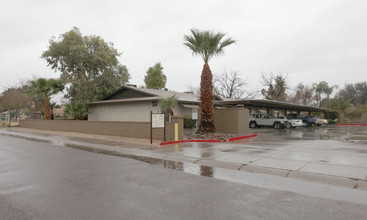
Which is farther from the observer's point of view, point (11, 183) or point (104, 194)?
point (11, 183)

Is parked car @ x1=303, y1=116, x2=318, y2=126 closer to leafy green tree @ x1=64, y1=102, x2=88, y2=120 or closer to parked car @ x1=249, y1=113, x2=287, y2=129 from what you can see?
parked car @ x1=249, y1=113, x2=287, y2=129

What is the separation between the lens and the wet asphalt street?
13.9 feet

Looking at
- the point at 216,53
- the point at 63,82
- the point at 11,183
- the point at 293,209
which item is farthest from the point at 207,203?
the point at 63,82

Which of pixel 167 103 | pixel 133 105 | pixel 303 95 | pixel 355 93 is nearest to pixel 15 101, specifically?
pixel 133 105

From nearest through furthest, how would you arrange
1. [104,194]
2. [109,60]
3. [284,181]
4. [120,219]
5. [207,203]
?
1. [120,219]
2. [207,203]
3. [104,194]
4. [284,181]
5. [109,60]

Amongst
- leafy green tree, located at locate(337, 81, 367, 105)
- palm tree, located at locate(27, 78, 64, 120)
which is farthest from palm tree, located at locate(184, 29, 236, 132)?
leafy green tree, located at locate(337, 81, 367, 105)

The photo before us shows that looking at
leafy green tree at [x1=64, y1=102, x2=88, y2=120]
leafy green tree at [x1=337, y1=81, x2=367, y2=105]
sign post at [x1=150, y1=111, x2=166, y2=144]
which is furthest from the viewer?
leafy green tree at [x1=337, y1=81, x2=367, y2=105]

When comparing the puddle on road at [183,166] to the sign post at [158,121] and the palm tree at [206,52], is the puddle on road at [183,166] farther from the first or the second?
the palm tree at [206,52]

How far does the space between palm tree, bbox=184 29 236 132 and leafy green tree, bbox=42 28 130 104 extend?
52.0ft

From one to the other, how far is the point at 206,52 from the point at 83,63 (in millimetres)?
18067

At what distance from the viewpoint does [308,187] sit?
5.86 meters

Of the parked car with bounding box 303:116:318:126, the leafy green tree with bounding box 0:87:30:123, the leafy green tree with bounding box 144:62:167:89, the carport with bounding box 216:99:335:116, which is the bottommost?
the parked car with bounding box 303:116:318:126

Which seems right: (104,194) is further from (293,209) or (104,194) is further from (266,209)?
(293,209)

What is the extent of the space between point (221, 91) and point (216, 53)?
119 feet
